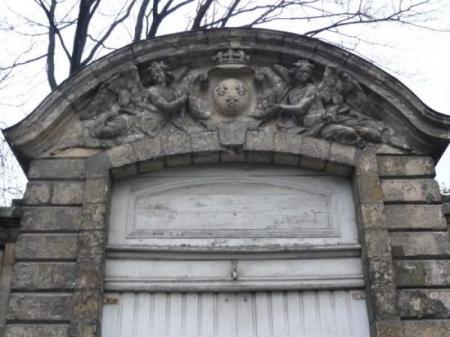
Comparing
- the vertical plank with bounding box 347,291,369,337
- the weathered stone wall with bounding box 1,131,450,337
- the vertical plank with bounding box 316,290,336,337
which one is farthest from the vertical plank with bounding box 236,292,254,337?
the weathered stone wall with bounding box 1,131,450,337

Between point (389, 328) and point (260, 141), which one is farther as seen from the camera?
point (260, 141)

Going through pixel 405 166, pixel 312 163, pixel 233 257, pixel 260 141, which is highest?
pixel 260 141

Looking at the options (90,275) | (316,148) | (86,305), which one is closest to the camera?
(86,305)

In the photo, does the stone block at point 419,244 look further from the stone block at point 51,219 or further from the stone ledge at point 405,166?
the stone block at point 51,219

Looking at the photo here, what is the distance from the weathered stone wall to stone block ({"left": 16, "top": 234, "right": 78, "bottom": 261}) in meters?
0.01

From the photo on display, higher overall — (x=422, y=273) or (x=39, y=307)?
(x=422, y=273)

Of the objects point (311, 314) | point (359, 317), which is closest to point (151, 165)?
point (311, 314)

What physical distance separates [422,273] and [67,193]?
12.3 ft

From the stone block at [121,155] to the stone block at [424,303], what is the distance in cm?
313

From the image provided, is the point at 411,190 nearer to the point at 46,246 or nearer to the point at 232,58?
the point at 232,58

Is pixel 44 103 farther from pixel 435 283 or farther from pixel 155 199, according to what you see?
pixel 435 283

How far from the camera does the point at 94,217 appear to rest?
6.09 meters

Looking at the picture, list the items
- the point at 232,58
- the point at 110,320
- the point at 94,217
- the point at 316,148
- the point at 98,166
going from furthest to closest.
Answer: the point at 232,58 → the point at 316,148 → the point at 98,166 → the point at 94,217 → the point at 110,320

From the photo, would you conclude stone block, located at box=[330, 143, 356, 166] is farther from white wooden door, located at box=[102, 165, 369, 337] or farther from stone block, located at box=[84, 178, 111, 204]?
stone block, located at box=[84, 178, 111, 204]
